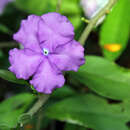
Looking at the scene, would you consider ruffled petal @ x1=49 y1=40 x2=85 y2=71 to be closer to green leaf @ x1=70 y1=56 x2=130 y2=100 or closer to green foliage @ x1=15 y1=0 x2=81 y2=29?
green leaf @ x1=70 y1=56 x2=130 y2=100

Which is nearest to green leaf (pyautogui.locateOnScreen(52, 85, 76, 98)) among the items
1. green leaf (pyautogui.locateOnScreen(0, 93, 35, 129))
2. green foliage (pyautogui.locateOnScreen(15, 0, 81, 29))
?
green leaf (pyautogui.locateOnScreen(0, 93, 35, 129))

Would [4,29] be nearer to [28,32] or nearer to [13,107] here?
[13,107]

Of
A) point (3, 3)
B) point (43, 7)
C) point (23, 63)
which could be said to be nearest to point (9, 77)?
point (23, 63)

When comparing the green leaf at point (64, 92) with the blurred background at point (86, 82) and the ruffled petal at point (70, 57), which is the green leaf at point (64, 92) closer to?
the blurred background at point (86, 82)

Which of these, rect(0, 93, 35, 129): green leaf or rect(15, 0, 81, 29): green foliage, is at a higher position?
rect(15, 0, 81, 29): green foliage

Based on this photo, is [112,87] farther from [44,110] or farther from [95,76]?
[44,110]

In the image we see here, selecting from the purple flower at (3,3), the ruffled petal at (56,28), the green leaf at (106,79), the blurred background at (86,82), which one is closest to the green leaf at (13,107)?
Result: the blurred background at (86,82)

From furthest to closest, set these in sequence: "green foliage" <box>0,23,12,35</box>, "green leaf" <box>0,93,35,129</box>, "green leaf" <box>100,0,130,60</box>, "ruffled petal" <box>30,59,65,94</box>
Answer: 1. "green foliage" <box>0,23,12,35</box>
2. "green leaf" <box>100,0,130,60</box>
3. "green leaf" <box>0,93,35,129</box>
4. "ruffled petal" <box>30,59,65,94</box>
